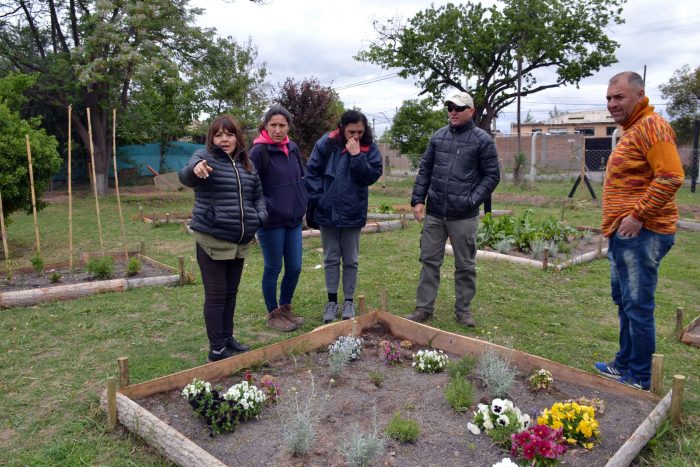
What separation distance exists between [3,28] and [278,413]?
18.5 meters

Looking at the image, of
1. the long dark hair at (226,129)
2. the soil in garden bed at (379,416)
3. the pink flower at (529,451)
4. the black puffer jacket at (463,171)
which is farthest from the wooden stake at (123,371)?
the black puffer jacket at (463,171)

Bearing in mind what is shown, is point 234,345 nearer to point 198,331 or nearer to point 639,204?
Result: point 198,331

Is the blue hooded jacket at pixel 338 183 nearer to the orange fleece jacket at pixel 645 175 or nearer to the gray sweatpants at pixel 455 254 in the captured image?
the gray sweatpants at pixel 455 254

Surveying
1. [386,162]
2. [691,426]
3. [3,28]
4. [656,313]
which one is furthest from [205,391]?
[386,162]

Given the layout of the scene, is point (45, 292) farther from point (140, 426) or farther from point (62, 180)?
point (62, 180)

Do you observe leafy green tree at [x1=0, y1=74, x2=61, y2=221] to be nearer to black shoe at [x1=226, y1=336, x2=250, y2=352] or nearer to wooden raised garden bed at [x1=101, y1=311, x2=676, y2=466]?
black shoe at [x1=226, y1=336, x2=250, y2=352]

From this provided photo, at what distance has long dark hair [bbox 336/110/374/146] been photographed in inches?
171

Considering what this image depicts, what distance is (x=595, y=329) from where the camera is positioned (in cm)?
461

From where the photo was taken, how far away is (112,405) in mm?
2900

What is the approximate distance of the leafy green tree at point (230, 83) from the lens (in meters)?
18.1

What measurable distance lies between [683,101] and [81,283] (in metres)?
24.5

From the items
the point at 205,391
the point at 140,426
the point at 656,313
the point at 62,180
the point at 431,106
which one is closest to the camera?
the point at 140,426

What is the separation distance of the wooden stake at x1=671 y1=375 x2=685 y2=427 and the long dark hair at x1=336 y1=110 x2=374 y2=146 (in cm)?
273

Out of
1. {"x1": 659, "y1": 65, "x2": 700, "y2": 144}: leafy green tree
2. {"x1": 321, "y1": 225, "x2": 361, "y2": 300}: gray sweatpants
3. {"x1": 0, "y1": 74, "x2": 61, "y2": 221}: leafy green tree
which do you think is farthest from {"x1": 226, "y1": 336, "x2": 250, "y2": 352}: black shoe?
{"x1": 659, "y1": 65, "x2": 700, "y2": 144}: leafy green tree
